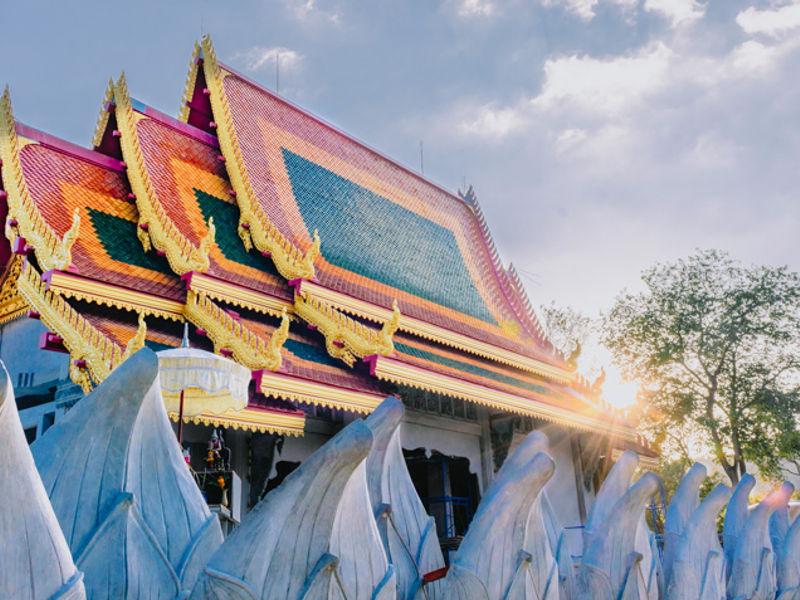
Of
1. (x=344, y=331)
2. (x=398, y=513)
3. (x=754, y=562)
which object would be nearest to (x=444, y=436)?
(x=344, y=331)

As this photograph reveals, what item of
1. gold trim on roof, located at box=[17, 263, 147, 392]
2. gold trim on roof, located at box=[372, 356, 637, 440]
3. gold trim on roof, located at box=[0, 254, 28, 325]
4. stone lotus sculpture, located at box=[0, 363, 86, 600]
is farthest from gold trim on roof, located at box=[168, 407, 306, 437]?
stone lotus sculpture, located at box=[0, 363, 86, 600]

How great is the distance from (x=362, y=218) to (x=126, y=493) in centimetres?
1032

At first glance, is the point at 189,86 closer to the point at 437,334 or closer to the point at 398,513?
the point at 437,334

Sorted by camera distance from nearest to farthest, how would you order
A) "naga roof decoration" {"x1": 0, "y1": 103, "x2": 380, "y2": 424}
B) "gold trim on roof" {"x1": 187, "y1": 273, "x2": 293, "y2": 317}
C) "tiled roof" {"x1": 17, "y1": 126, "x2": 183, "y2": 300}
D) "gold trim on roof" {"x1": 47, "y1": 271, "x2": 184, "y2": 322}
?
1. "naga roof decoration" {"x1": 0, "y1": 103, "x2": 380, "y2": 424}
2. "gold trim on roof" {"x1": 47, "y1": 271, "x2": 184, "y2": 322}
3. "tiled roof" {"x1": 17, "y1": 126, "x2": 183, "y2": 300}
4. "gold trim on roof" {"x1": 187, "y1": 273, "x2": 293, "y2": 317}

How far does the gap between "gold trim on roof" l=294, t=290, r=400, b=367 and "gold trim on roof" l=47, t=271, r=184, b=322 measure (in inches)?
62.9

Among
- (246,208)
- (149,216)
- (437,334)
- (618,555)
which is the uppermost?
(246,208)

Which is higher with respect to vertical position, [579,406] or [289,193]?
[289,193]

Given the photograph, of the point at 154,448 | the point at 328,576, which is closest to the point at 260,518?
the point at 328,576

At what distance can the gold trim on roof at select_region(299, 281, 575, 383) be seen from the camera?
889cm

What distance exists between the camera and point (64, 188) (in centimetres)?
853

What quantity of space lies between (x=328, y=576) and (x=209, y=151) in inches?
384

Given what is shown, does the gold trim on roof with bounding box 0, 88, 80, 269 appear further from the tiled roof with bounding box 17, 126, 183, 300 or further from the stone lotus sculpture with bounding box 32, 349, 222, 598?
the stone lotus sculpture with bounding box 32, 349, 222, 598

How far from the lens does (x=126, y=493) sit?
1.87 metres

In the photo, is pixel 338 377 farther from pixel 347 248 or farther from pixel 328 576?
pixel 328 576
